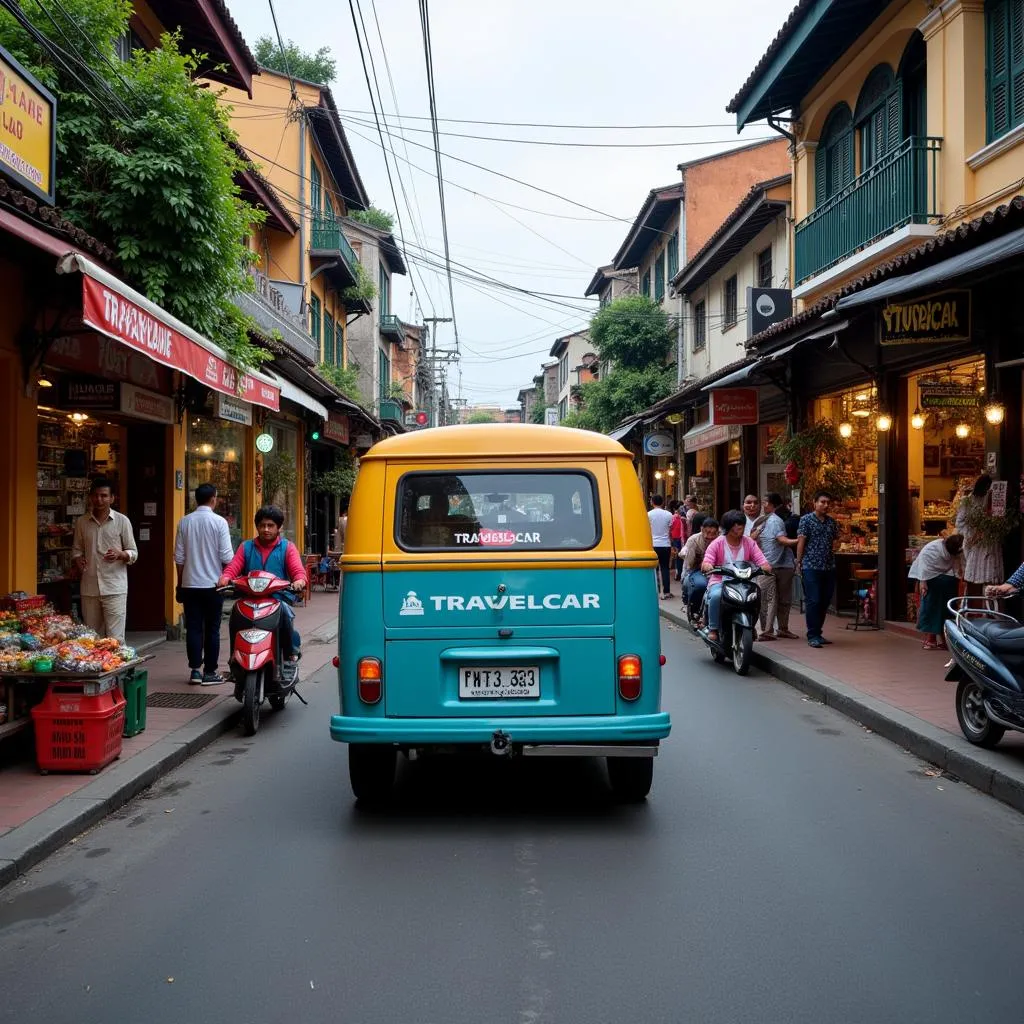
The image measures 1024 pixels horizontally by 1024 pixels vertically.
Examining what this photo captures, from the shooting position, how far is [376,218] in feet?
140

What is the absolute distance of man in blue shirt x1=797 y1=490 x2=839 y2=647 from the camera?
40.2ft

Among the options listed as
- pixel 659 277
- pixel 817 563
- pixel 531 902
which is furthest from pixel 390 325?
pixel 531 902

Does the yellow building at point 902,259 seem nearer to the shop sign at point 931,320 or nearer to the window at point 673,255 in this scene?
the shop sign at point 931,320

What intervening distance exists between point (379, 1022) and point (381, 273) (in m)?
41.5

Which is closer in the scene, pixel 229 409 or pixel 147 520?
pixel 229 409

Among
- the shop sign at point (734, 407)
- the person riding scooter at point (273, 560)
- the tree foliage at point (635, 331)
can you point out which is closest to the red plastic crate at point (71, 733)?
the person riding scooter at point (273, 560)

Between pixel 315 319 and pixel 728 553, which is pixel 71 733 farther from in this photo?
pixel 315 319

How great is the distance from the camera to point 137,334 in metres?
7.25

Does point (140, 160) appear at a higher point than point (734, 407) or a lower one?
higher

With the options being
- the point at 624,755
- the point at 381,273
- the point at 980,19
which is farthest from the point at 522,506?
the point at 381,273

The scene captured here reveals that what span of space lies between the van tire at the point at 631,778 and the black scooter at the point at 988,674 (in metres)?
2.46

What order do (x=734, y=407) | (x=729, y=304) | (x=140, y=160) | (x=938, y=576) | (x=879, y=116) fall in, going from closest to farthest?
(x=140, y=160) < (x=938, y=576) < (x=879, y=116) < (x=734, y=407) < (x=729, y=304)

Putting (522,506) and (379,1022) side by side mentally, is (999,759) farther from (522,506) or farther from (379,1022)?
(379,1022)

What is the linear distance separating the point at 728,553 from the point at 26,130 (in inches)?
314
